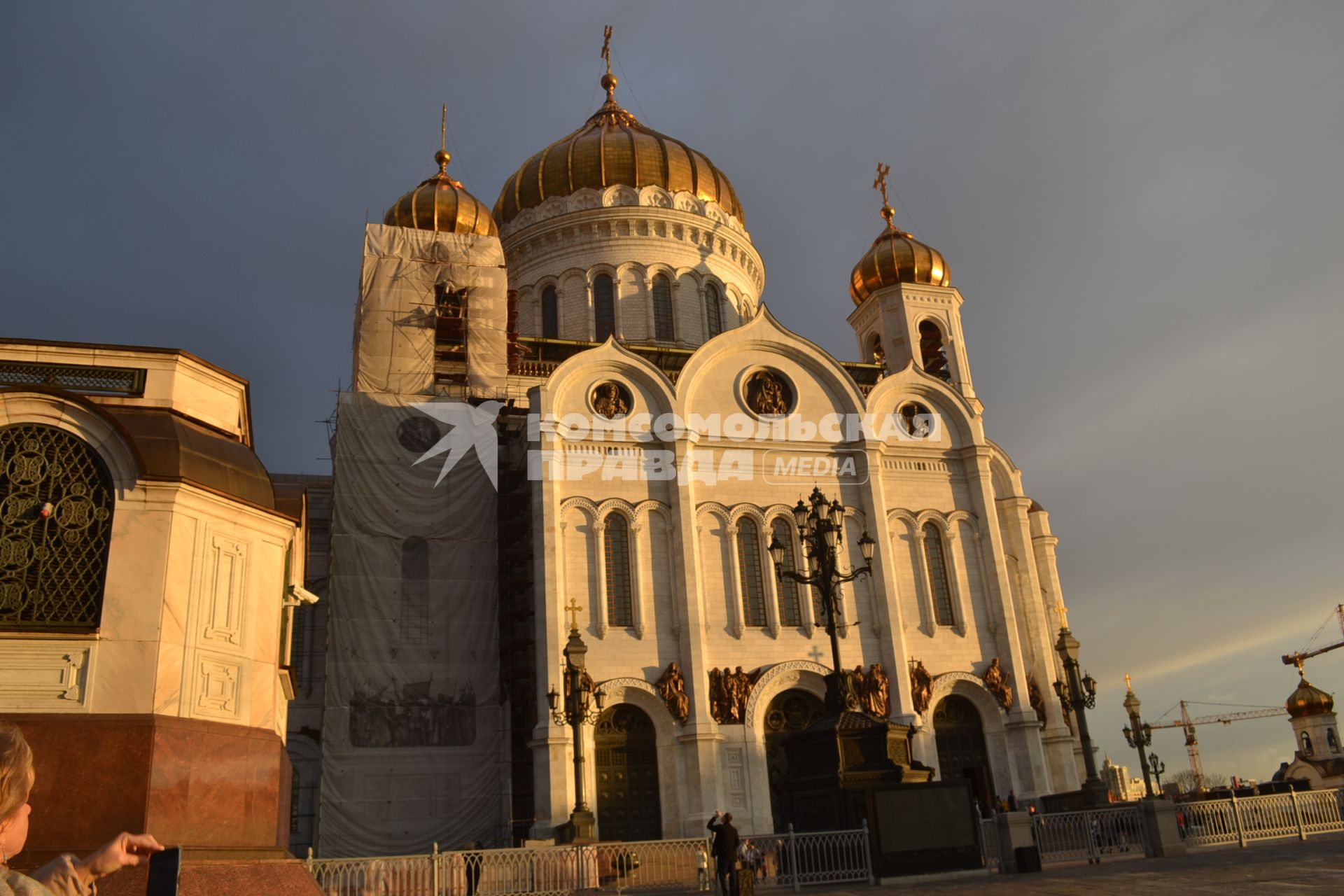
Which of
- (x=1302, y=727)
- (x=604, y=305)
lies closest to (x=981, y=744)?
(x=604, y=305)

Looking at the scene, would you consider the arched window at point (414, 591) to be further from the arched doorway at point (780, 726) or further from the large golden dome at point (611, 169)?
the large golden dome at point (611, 169)

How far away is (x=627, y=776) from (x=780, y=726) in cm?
364

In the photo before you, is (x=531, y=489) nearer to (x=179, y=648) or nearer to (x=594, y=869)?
(x=594, y=869)

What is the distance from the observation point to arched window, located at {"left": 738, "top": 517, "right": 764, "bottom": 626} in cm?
2373

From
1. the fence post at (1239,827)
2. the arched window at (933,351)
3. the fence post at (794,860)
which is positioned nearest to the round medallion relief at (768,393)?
the arched window at (933,351)

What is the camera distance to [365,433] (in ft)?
79.4

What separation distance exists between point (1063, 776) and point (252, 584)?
2060cm

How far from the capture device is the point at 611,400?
24.5m

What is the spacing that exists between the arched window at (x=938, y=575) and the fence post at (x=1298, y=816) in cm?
898

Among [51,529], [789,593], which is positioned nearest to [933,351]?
[789,593]

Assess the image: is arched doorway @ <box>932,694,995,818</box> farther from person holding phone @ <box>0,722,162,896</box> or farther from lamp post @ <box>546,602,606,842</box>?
person holding phone @ <box>0,722,162,896</box>

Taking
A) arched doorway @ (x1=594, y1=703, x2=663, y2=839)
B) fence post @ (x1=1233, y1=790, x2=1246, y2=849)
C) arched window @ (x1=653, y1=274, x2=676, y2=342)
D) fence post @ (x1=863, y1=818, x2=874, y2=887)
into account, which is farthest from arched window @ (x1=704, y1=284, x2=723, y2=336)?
fence post @ (x1=863, y1=818, x2=874, y2=887)

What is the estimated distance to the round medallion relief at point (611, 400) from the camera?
24406 millimetres

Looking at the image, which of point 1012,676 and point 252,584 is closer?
point 252,584
